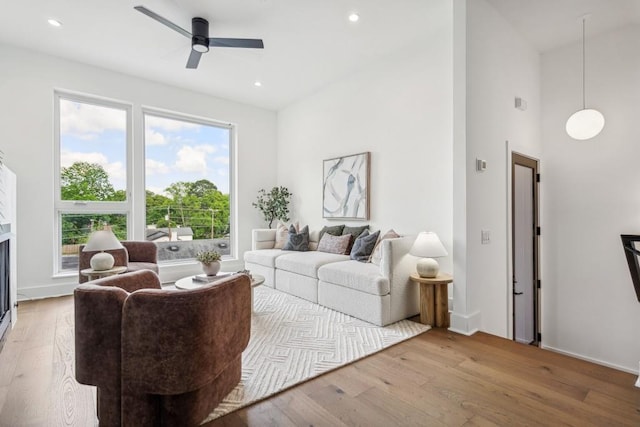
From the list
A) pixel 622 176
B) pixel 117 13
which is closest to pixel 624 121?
pixel 622 176

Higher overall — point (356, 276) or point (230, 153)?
point (230, 153)

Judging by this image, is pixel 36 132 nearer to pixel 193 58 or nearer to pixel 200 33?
pixel 193 58

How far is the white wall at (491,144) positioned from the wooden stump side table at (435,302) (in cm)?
13

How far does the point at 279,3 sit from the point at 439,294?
129 inches

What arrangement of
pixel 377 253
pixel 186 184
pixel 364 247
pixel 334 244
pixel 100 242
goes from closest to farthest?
pixel 100 242 → pixel 377 253 → pixel 364 247 → pixel 334 244 → pixel 186 184

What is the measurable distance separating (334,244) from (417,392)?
A: 2.58 m

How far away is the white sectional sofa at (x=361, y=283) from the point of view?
3.13 m

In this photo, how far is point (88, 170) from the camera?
4.54 metres

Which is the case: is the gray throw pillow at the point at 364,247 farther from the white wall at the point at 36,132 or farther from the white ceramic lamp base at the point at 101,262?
the white wall at the point at 36,132

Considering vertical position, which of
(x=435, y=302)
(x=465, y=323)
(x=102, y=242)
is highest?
(x=102, y=242)

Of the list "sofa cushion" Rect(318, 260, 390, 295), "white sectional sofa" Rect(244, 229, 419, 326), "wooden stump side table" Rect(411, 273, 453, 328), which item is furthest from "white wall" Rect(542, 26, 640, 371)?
"sofa cushion" Rect(318, 260, 390, 295)

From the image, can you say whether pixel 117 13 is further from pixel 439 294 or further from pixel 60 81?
pixel 439 294

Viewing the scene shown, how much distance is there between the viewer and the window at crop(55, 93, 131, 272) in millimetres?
4375

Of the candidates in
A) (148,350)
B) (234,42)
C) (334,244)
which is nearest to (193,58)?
(234,42)
